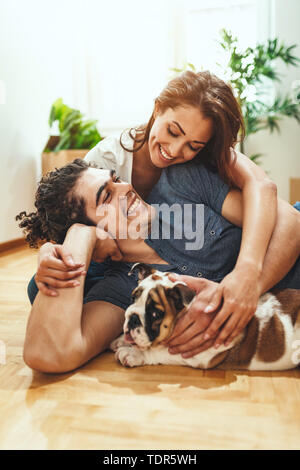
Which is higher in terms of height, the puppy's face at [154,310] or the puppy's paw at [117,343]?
the puppy's face at [154,310]

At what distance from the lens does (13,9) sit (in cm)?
332

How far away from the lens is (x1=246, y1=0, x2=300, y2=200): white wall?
12.3 feet

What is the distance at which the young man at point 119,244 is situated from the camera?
45.8 inches

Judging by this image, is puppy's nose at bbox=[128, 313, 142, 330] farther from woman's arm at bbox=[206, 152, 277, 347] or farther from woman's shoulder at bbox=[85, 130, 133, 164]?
woman's shoulder at bbox=[85, 130, 133, 164]

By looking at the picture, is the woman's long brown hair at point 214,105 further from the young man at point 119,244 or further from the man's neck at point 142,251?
the man's neck at point 142,251

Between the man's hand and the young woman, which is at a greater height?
the young woman

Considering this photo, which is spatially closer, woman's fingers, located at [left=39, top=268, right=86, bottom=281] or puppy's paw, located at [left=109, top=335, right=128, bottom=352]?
woman's fingers, located at [left=39, top=268, right=86, bottom=281]

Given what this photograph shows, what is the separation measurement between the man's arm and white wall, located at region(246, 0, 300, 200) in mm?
3015

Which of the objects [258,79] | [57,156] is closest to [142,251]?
[57,156]

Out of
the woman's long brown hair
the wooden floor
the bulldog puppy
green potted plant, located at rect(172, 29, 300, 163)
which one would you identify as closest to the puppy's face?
the bulldog puppy

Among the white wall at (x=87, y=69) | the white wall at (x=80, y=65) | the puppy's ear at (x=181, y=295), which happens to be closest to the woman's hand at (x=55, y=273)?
the puppy's ear at (x=181, y=295)

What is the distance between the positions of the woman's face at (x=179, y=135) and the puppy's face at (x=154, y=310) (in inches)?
17.2

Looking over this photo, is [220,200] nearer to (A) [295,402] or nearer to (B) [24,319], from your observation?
(A) [295,402]
